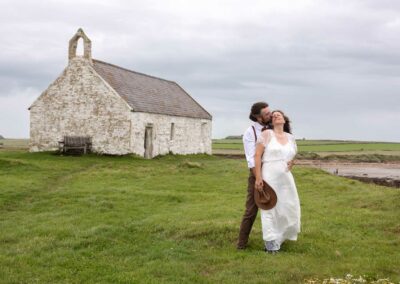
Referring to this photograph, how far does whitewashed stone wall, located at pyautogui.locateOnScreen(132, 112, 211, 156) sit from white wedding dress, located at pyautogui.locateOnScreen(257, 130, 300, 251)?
2633 cm

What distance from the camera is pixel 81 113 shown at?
36531 millimetres

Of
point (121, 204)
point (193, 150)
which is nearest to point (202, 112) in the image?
point (193, 150)

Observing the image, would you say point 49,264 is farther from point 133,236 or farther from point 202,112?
point 202,112

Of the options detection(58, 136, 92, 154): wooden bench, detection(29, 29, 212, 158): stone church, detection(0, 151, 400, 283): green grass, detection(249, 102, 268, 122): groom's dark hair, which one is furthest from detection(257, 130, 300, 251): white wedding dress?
detection(58, 136, 92, 154): wooden bench

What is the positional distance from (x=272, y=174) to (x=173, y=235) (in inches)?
117

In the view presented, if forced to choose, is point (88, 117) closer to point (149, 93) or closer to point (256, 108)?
point (149, 93)

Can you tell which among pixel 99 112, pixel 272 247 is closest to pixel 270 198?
pixel 272 247

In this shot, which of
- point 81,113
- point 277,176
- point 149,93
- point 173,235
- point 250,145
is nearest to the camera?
point 277,176

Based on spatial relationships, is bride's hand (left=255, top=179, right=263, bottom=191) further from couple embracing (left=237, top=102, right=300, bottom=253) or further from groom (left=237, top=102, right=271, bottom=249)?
groom (left=237, top=102, right=271, bottom=249)

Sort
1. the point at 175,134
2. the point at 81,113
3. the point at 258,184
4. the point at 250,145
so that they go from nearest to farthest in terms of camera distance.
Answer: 1. the point at 258,184
2. the point at 250,145
3. the point at 81,113
4. the point at 175,134

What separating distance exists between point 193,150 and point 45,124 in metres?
12.5

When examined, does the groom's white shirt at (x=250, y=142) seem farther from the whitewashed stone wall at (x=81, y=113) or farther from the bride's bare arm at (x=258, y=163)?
the whitewashed stone wall at (x=81, y=113)

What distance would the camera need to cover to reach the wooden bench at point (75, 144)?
34.9 metres

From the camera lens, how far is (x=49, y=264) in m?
9.07
